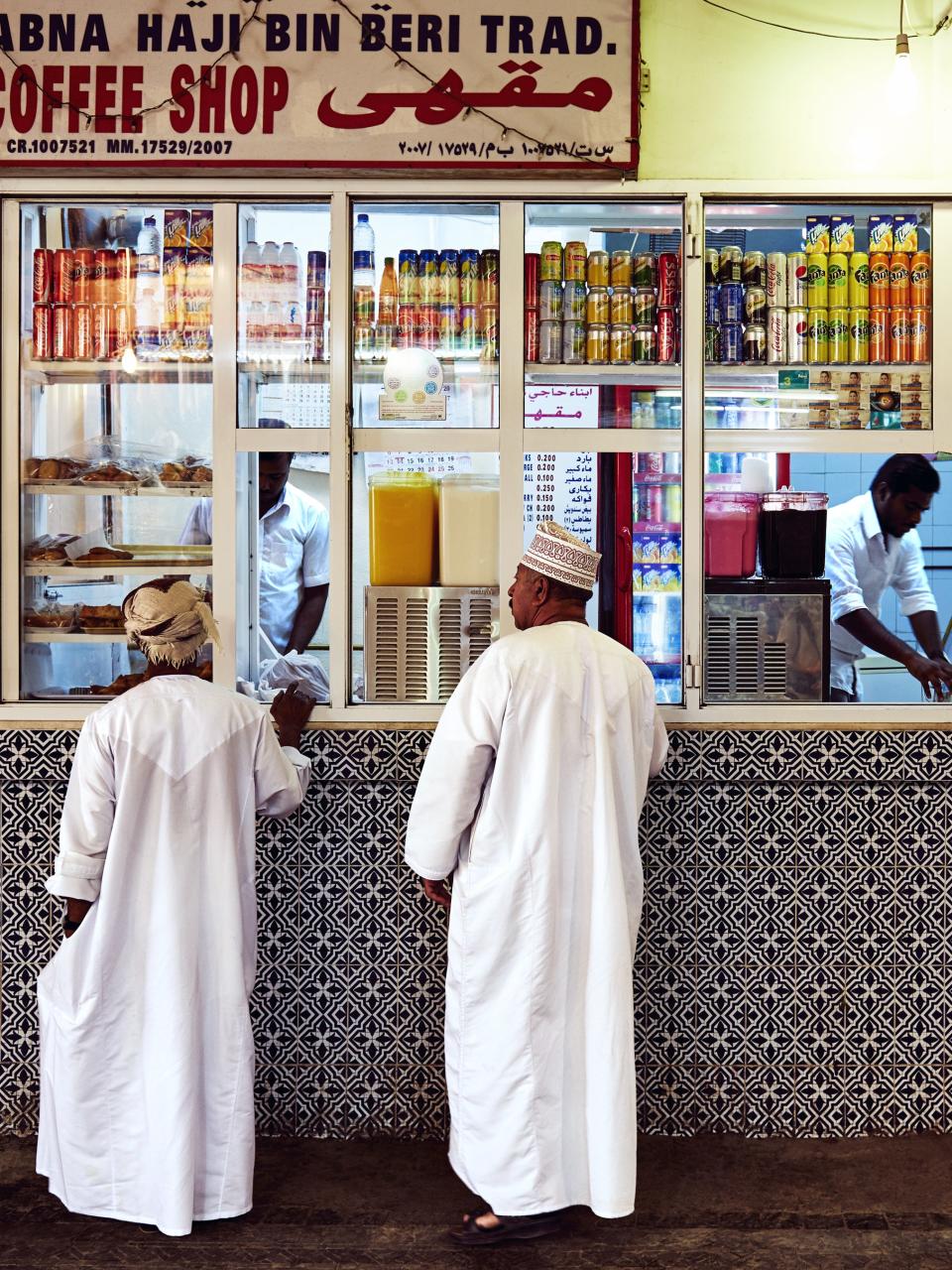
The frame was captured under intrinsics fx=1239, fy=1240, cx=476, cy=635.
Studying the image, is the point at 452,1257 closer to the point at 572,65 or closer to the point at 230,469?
the point at 230,469

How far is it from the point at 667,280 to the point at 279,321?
4.32ft

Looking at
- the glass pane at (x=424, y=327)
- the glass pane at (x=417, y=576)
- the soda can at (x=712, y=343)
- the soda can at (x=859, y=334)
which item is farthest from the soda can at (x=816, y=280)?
the glass pane at (x=417, y=576)

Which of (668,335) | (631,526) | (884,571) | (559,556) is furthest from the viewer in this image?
(884,571)

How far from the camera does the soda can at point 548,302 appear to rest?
417 centimetres

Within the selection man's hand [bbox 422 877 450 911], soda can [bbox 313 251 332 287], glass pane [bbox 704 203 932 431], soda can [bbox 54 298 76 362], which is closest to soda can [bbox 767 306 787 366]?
glass pane [bbox 704 203 932 431]

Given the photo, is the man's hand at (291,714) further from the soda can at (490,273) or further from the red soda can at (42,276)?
the red soda can at (42,276)

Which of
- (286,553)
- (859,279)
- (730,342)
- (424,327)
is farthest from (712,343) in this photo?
(286,553)

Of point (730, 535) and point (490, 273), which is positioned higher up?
point (490, 273)

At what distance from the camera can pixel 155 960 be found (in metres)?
3.32

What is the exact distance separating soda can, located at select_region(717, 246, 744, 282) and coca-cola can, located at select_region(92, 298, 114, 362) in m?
2.08

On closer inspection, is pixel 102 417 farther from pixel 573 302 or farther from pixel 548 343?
pixel 573 302

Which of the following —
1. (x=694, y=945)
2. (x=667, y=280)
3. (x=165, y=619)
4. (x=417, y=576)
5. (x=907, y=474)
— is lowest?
→ (x=694, y=945)

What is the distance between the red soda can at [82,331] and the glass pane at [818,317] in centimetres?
209

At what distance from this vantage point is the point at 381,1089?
4.05 metres
